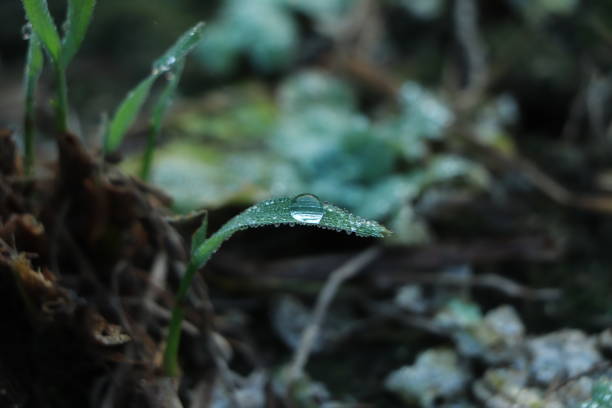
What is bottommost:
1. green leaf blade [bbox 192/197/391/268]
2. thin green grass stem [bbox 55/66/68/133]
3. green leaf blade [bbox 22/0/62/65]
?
green leaf blade [bbox 192/197/391/268]

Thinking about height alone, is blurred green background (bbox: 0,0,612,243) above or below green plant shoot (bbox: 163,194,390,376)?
above

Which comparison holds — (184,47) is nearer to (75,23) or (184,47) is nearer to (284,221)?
(75,23)

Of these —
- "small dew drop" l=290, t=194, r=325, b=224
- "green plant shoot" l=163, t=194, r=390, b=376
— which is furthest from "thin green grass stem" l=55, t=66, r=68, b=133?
"small dew drop" l=290, t=194, r=325, b=224

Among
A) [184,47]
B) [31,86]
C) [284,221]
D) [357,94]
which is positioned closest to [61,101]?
Answer: [31,86]

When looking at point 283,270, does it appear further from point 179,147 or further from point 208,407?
point 179,147

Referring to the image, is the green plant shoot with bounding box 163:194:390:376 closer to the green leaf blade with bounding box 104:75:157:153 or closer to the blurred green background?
the green leaf blade with bounding box 104:75:157:153

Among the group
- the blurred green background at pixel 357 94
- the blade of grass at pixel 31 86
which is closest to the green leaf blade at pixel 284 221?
the blade of grass at pixel 31 86

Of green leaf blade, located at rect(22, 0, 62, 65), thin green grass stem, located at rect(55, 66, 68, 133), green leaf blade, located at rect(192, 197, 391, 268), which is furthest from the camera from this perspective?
thin green grass stem, located at rect(55, 66, 68, 133)
